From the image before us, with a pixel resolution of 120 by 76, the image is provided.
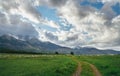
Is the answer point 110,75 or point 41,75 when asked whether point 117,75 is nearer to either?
point 110,75

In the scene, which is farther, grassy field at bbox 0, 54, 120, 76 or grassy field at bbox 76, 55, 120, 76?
grassy field at bbox 76, 55, 120, 76

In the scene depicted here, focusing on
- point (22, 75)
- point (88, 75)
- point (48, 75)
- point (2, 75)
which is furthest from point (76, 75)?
→ point (2, 75)

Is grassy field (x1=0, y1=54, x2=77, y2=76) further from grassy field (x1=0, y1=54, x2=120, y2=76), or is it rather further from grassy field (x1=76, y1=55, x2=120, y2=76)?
grassy field (x1=76, y1=55, x2=120, y2=76)

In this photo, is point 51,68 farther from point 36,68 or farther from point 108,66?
point 108,66

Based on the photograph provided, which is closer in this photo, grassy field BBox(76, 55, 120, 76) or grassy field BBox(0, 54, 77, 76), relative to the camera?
grassy field BBox(0, 54, 77, 76)

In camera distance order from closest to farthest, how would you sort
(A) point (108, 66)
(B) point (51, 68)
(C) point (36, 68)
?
(B) point (51, 68) < (C) point (36, 68) < (A) point (108, 66)

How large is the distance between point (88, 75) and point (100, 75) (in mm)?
2047

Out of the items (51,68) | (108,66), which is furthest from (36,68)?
(108,66)

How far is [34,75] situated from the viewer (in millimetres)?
43438

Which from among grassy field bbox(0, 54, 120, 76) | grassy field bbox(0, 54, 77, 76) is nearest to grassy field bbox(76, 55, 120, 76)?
grassy field bbox(0, 54, 120, 76)

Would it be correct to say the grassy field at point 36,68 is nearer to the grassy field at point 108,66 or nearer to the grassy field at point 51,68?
the grassy field at point 51,68

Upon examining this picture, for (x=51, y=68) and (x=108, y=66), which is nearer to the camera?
(x=51, y=68)

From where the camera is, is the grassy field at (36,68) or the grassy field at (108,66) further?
the grassy field at (108,66)

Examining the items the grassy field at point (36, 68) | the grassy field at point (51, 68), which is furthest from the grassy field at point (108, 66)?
the grassy field at point (36, 68)
